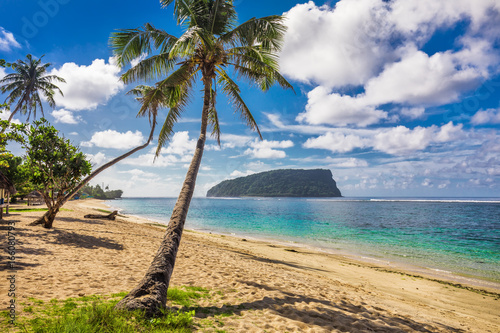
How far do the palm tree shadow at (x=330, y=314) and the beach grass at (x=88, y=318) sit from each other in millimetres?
711

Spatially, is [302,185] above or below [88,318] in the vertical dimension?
above

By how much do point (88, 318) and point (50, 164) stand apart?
11.9 m

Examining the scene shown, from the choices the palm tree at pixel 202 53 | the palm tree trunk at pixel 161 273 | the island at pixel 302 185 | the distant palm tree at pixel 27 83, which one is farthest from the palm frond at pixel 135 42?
the island at pixel 302 185

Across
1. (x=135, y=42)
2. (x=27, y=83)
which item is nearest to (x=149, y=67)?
(x=135, y=42)

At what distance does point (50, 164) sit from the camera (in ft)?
39.8

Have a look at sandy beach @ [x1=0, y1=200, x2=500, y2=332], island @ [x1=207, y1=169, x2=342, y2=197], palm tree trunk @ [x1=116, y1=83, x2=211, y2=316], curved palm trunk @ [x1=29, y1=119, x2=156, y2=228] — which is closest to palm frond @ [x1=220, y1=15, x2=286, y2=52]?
palm tree trunk @ [x1=116, y1=83, x2=211, y2=316]

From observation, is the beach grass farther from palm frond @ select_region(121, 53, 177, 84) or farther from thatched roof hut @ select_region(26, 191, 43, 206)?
thatched roof hut @ select_region(26, 191, 43, 206)

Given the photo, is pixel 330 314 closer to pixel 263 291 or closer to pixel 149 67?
pixel 263 291

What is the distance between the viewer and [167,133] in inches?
380

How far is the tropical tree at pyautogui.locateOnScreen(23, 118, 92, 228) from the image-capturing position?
39.3 feet

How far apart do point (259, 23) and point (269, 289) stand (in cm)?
797

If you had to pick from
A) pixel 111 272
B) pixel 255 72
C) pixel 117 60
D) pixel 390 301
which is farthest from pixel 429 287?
pixel 117 60

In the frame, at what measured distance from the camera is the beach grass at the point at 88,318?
10.6ft

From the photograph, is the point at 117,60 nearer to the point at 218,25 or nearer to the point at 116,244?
the point at 218,25
